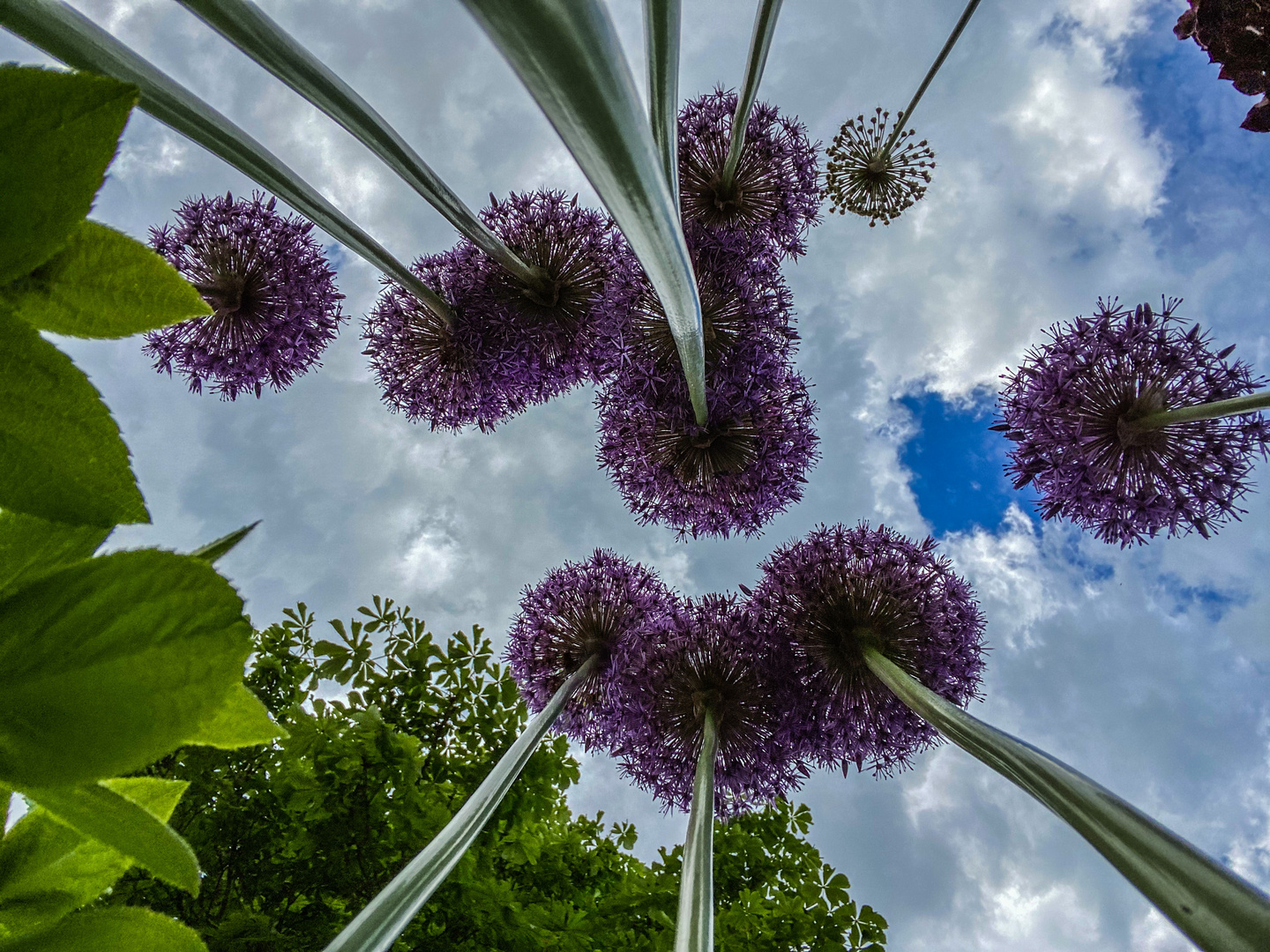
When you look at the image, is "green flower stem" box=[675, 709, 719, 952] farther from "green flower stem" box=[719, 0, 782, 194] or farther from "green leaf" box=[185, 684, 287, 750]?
"green flower stem" box=[719, 0, 782, 194]

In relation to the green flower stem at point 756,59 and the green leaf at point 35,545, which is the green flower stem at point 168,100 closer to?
the green leaf at point 35,545

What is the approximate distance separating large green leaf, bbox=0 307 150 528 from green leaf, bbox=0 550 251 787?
44 mm

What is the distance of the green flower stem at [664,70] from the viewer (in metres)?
1.33

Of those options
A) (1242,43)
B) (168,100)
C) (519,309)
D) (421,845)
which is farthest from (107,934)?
(1242,43)

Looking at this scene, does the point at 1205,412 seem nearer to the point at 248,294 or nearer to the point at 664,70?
the point at 664,70

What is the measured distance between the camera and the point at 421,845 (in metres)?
2.74

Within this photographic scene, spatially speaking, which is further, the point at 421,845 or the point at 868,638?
the point at 868,638

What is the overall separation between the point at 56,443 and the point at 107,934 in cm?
23

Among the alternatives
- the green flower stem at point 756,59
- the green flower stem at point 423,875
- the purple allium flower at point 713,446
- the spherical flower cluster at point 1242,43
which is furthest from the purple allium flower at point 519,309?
the spherical flower cluster at point 1242,43

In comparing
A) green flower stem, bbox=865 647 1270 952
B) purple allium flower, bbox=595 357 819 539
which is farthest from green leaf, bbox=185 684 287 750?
purple allium flower, bbox=595 357 819 539

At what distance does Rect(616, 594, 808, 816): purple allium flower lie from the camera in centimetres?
401

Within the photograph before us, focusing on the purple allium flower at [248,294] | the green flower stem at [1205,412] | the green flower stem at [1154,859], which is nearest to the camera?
the green flower stem at [1154,859]

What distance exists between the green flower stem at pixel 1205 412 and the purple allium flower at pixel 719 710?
2.20m

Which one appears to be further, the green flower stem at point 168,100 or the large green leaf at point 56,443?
the green flower stem at point 168,100
